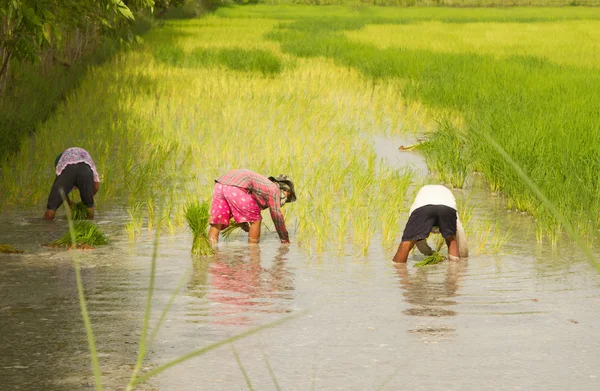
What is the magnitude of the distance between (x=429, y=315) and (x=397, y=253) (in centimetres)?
144

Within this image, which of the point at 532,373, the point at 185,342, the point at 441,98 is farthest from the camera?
the point at 441,98

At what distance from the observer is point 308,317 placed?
556cm

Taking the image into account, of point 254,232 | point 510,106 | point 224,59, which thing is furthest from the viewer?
point 224,59

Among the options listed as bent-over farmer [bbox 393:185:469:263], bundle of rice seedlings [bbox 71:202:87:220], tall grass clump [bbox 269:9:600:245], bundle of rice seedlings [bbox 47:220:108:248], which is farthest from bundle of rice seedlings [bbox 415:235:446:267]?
bundle of rice seedlings [bbox 71:202:87:220]

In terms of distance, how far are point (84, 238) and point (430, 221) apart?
2.34 meters

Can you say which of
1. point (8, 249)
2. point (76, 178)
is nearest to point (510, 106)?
point (76, 178)

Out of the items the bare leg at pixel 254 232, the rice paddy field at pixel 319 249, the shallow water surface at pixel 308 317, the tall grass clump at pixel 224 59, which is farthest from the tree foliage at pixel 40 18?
the tall grass clump at pixel 224 59

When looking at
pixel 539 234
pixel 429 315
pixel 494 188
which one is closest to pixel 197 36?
pixel 494 188

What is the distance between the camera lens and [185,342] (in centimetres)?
492

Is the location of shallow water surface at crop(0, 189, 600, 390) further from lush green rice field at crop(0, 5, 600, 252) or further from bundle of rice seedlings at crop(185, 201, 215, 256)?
lush green rice field at crop(0, 5, 600, 252)

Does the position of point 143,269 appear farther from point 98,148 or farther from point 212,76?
point 212,76

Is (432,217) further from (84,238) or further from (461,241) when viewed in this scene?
(84,238)

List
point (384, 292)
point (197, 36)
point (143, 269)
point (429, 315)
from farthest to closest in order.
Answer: point (197, 36), point (143, 269), point (384, 292), point (429, 315)

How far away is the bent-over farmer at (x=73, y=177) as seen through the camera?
8.33 m
